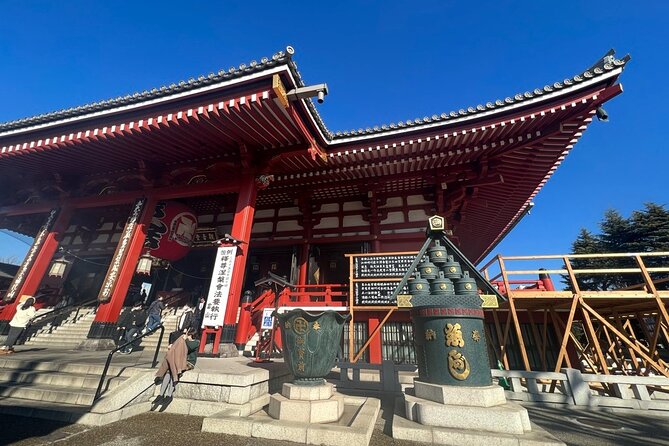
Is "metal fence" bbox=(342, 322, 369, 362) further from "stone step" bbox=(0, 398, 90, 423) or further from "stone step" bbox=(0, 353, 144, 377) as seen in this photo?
"stone step" bbox=(0, 398, 90, 423)

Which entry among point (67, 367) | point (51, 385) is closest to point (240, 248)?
point (67, 367)

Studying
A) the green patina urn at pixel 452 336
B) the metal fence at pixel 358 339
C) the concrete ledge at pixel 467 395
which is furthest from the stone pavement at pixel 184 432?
the metal fence at pixel 358 339

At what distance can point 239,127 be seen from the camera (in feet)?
24.6

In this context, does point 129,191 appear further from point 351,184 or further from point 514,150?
point 514,150

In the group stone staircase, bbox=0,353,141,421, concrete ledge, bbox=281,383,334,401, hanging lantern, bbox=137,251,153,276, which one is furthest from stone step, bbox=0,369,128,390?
hanging lantern, bbox=137,251,153,276

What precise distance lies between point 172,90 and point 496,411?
375 inches

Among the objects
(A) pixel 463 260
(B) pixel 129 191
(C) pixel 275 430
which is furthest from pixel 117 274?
(A) pixel 463 260

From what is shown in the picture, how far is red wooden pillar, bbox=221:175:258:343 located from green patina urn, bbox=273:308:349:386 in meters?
3.21

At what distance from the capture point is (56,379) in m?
Result: 5.17

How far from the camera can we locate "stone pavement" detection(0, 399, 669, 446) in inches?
134

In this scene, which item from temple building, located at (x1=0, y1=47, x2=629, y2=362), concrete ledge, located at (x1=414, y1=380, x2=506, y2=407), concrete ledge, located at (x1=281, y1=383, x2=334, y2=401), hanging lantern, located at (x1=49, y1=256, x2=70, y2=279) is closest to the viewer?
concrete ledge, located at (x1=414, y1=380, x2=506, y2=407)

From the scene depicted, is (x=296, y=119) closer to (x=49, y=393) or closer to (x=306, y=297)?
(x=306, y=297)

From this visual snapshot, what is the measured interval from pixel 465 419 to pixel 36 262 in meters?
14.6

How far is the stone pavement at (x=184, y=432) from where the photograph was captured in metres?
3.39
